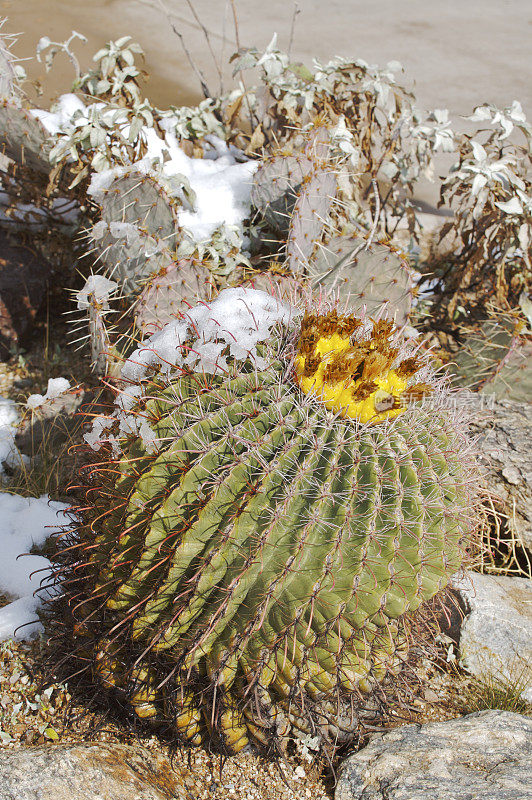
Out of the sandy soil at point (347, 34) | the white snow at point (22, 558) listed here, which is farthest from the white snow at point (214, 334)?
the sandy soil at point (347, 34)

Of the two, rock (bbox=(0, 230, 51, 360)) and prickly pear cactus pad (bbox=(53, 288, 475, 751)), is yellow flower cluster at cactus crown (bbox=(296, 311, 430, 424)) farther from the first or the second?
rock (bbox=(0, 230, 51, 360))

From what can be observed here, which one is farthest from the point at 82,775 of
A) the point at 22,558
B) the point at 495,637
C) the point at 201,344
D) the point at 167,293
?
the point at 167,293

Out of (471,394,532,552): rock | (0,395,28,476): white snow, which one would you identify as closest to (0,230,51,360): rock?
(0,395,28,476): white snow

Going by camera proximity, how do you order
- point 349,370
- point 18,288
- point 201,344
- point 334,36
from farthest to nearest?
1. point 334,36
2. point 18,288
3. point 201,344
4. point 349,370

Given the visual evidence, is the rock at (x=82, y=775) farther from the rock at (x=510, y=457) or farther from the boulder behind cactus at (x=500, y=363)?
the boulder behind cactus at (x=500, y=363)

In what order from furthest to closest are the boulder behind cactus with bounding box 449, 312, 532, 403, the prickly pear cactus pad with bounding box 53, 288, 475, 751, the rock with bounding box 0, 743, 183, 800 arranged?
the boulder behind cactus with bounding box 449, 312, 532, 403 → the prickly pear cactus pad with bounding box 53, 288, 475, 751 → the rock with bounding box 0, 743, 183, 800

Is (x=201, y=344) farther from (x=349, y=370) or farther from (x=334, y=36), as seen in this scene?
(x=334, y=36)
